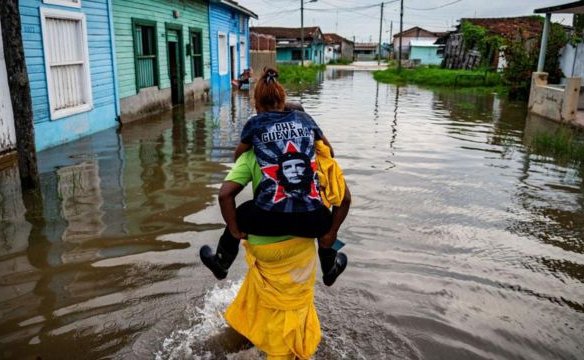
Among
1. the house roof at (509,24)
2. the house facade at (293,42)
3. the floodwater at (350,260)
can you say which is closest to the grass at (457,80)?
the house roof at (509,24)

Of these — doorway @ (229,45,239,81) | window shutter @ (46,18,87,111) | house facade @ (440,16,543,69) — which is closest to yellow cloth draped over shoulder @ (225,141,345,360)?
window shutter @ (46,18,87,111)

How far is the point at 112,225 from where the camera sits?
558cm

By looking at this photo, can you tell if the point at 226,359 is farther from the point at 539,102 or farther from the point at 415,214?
the point at 539,102

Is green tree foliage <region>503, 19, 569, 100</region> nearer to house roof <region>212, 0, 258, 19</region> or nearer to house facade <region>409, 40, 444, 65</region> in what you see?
house roof <region>212, 0, 258, 19</region>

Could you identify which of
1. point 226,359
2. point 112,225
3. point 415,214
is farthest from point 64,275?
point 415,214

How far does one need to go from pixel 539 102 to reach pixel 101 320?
1588 cm

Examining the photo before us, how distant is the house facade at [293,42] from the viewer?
184 feet

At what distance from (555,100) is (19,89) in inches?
547

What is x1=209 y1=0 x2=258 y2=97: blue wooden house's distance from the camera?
71.3ft

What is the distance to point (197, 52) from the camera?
19.9m

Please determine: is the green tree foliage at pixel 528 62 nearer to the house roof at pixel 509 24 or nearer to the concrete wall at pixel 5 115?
the house roof at pixel 509 24

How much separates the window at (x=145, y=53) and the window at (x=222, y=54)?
7.95 metres

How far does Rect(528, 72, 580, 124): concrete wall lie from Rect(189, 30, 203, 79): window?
12.1m

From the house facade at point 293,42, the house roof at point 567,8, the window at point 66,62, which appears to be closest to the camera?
the window at point 66,62
